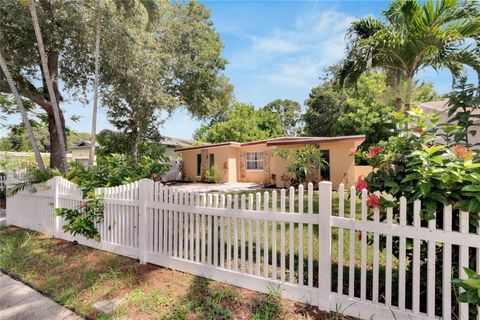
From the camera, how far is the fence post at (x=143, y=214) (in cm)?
419

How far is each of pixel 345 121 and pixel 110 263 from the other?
21273 mm

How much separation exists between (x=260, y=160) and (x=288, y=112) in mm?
22053

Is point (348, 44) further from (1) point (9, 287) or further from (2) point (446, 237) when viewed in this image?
(1) point (9, 287)

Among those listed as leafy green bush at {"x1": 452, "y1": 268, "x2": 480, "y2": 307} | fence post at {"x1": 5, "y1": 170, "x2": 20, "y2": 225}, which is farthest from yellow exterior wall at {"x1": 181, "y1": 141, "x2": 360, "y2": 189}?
leafy green bush at {"x1": 452, "y1": 268, "x2": 480, "y2": 307}

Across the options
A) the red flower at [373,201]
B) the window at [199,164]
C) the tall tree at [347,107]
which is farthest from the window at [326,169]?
the red flower at [373,201]

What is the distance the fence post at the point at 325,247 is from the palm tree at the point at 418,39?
367 centimetres

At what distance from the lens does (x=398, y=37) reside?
6.34m

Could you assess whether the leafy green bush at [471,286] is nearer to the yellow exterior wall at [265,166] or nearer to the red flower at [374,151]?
the red flower at [374,151]

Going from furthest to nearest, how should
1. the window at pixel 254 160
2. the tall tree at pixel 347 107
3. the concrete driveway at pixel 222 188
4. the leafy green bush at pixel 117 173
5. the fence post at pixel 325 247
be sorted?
the tall tree at pixel 347 107
the window at pixel 254 160
the concrete driveway at pixel 222 188
the leafy green bush at pixel 117 173
the fence post at pixel 325 247

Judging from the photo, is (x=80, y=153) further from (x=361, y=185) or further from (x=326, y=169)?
(x=361, y=185)

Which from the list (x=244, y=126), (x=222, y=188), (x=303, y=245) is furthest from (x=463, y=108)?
(x=244, y=126)

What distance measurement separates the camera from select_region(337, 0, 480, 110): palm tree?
5.96 metres

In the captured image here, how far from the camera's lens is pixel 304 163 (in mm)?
12586

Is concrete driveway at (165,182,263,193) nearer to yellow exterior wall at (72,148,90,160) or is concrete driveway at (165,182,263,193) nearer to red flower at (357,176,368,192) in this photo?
red flower at (357,176,368,192)
